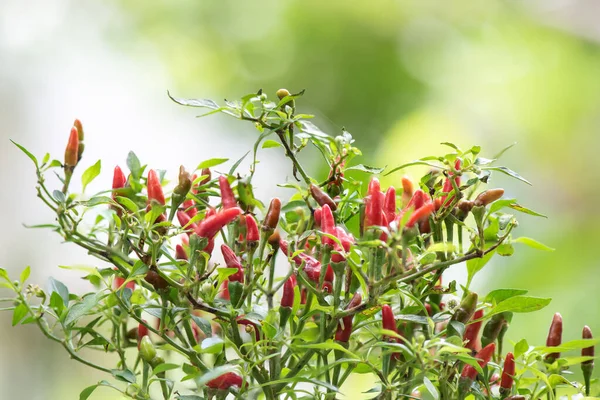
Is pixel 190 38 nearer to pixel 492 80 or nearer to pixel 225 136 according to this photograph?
pixel 225 136

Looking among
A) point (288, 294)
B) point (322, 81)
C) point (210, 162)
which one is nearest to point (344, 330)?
point (288, 294)

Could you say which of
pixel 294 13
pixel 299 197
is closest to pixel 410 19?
pixel 294 13

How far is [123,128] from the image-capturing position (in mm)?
2148

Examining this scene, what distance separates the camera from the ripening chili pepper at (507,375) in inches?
21.1

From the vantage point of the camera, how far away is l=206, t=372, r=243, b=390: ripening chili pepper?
1.66 feet

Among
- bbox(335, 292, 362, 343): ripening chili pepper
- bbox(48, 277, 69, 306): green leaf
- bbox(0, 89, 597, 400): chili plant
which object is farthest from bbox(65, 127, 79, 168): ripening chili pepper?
bbox(335, 292, 362, 343): ripening chili pepper

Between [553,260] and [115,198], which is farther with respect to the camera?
[553,260]

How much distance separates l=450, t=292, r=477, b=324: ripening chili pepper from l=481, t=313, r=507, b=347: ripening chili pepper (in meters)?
0.05

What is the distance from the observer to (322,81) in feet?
7.25

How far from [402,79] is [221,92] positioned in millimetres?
586

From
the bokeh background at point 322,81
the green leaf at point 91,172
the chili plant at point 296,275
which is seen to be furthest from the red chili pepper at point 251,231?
the bokeh background at point 322,81

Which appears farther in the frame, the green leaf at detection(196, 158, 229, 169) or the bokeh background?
the bokeh background

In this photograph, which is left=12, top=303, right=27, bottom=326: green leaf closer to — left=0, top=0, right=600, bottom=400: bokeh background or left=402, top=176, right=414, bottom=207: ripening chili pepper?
left=402, top=176, right=414, bottom=207: ripening chili pepper

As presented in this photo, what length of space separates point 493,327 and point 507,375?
0.13 feet
